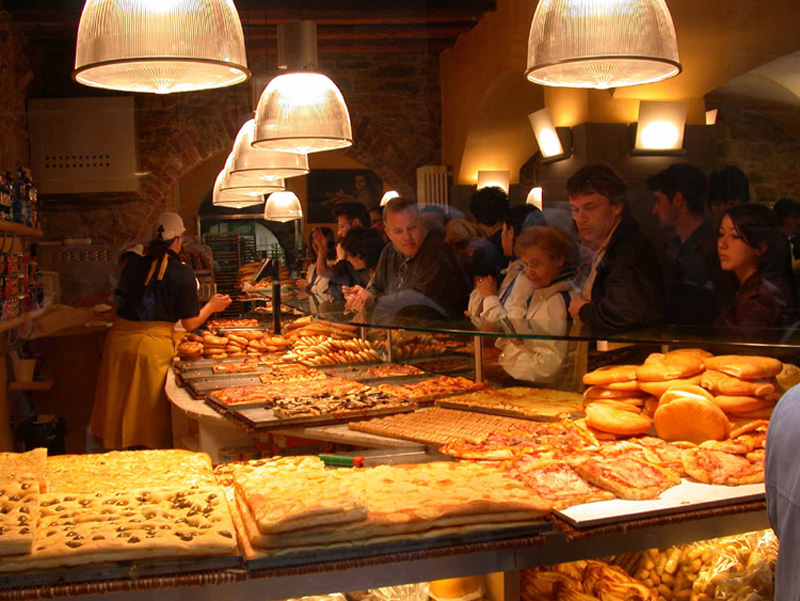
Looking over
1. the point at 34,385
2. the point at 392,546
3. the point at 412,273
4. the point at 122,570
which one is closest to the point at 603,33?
the point at 392,546

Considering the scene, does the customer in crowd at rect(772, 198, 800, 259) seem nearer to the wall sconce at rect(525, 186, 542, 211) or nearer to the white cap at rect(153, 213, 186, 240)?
the wall sconce at rect(525, 186, 542, 211)

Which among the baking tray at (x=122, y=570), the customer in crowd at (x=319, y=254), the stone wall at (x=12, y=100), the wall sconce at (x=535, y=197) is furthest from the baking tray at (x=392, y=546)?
the wall sconce at (x=535, y=197)

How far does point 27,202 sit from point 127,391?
1003 millimetres

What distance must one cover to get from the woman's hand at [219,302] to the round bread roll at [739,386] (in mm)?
2603

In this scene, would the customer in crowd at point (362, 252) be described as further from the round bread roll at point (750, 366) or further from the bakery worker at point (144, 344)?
the round bread roll at point (750, 366)

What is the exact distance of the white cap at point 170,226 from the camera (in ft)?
12.3

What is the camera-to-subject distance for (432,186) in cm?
521

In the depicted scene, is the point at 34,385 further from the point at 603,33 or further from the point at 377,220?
the point at 603,33

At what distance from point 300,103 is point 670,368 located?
1.78m

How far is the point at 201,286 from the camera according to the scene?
399 centimetres

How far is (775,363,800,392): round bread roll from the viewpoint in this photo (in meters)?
2.51

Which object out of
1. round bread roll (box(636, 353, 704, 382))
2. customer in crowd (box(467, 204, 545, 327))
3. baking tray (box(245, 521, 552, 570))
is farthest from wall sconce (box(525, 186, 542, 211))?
baking tray (box(245, 521, 552, 570))

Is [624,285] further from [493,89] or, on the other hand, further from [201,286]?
[493,89]

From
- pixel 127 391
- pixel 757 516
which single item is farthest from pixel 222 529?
pixel 127 391
